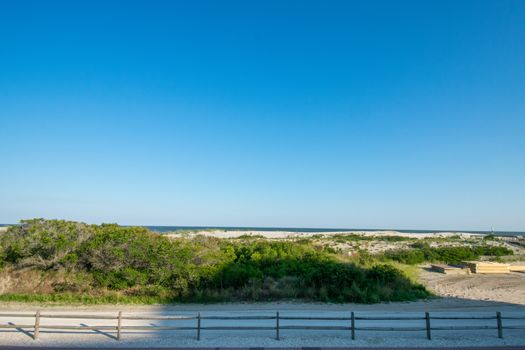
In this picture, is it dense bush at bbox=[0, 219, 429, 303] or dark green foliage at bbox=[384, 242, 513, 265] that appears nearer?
dense bush at bbox=[0, 219, 429, 303]

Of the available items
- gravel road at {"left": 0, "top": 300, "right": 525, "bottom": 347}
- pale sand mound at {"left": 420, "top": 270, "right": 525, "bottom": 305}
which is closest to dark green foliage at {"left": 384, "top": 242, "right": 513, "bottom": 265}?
pale sand mound at {"left": 420, "top": 270, "right": 525, "bottom": 305}

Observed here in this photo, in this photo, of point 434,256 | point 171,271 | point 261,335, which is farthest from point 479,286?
point 171,271

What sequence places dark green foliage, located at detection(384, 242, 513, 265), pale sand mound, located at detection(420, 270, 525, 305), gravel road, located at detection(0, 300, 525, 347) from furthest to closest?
1. dark green foliage, located at detection(384, 242, 513, 265)
2. pale sand mound, located at detection(420, 270, 525, 305)
3. gravel road, located at detection(0, 300, 525, 347)

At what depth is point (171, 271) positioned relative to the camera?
18047mm

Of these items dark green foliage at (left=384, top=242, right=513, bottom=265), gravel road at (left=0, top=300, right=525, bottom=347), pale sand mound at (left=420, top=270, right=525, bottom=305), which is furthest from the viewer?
dark green foliage at (left=384, top=242, right=513, bottom=265)

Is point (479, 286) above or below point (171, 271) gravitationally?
below

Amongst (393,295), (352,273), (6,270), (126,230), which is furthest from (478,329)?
(6,270)

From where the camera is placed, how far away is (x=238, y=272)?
744 inches

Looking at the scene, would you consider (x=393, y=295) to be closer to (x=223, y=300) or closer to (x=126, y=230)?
(x=223, y=300)

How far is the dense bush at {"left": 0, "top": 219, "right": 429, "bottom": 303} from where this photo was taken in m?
17.6

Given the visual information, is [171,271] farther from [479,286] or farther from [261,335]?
[479,286]

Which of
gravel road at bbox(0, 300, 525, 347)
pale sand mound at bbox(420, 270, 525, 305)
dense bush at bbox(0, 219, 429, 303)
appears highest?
dense bush at bbox(0, 219, 429, 303)

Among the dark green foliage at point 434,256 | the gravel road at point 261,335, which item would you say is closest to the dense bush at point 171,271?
the gravel road at point 261,335

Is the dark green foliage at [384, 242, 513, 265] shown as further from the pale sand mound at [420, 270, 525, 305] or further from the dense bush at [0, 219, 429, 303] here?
the dense bush at [0, 219, 429, 303]
